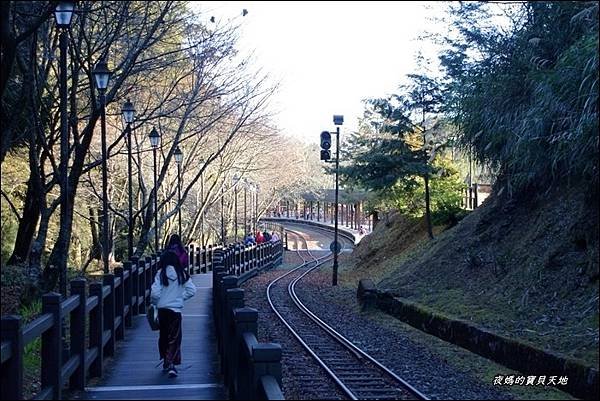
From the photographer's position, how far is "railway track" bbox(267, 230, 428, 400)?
10148 millimetres

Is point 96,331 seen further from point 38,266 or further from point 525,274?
point 38,266

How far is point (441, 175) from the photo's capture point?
29.4 metres

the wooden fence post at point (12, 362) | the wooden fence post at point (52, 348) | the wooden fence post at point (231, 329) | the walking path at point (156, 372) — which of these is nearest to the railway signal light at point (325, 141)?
the walking path at point (156, 372)

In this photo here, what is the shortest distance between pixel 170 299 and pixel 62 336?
141 centimetres

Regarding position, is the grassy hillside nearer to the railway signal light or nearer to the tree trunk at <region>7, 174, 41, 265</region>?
the railway signal light

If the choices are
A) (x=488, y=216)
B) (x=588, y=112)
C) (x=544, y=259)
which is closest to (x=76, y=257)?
(x=488, y=216)

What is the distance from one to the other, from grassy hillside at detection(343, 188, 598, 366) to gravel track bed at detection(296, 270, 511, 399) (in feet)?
3.56

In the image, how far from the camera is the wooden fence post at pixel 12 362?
210 inches

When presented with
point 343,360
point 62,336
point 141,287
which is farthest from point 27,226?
point 62,336

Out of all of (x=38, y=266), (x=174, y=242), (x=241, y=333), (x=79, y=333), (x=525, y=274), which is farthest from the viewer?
(x=38, y=266)

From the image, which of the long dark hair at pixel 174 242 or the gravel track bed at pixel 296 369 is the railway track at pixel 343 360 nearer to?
the gravel track bed at pixel 296 369

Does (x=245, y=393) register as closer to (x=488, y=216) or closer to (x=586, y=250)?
(x=586, y=250)

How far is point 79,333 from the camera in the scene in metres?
7.66

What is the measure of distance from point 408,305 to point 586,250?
5208 mm
